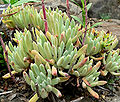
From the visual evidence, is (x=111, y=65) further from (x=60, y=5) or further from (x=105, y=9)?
(x=105, y=9)

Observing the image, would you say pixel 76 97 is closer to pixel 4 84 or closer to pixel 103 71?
pixel 103 71

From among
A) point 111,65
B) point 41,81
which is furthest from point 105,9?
point 41,81

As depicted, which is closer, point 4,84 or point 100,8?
point 4,84

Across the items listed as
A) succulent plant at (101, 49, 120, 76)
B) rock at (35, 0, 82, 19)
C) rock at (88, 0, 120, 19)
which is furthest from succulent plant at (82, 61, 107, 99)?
rock at (88, 0, 120, 19)

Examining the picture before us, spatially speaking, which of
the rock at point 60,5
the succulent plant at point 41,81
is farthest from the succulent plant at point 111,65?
the rock at point 60,5

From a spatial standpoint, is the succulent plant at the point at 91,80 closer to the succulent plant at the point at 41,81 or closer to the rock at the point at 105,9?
the succulent plant at the point at 41,81

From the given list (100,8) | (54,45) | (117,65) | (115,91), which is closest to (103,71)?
(117,65)

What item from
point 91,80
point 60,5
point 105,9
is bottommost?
point 91,80

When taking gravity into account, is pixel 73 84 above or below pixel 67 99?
above
